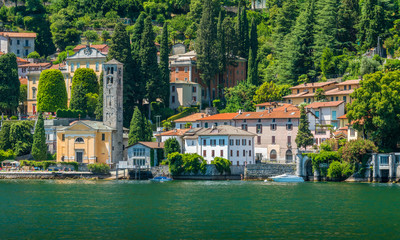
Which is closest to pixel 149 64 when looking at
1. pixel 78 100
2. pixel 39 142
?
pixel 78 100

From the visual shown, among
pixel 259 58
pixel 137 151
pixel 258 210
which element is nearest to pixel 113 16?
pixel 259 58

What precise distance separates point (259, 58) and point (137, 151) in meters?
35.8

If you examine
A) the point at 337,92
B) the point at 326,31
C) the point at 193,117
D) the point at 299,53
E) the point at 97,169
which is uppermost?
the point at 326,31

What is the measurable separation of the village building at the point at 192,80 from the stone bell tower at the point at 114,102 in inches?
581

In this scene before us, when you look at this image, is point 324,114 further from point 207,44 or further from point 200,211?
point 200,211

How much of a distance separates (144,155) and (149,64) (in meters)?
13.8

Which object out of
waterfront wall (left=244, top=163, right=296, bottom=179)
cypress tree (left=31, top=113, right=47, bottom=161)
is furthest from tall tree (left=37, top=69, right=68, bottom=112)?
waterfront wall (left=244, top=163, right=296, bottom=179)

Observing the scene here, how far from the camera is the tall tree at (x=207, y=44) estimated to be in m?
109

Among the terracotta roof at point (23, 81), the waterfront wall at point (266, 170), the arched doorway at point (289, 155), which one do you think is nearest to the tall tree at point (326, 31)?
the arched doorway at point (289, 155)

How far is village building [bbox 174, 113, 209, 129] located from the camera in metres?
101

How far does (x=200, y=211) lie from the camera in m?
56.5

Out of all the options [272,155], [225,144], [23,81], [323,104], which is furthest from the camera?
[23,81]

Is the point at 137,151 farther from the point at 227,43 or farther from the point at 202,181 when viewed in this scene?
the point at 227,43

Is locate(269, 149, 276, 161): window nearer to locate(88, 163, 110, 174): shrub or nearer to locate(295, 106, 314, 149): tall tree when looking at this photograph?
locate(295, 106, 314, 149): tall tree
